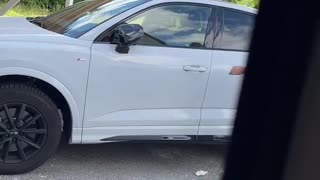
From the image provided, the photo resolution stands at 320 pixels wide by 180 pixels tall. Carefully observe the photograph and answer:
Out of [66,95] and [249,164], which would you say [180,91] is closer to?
[66,95]

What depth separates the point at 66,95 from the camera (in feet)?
15.3

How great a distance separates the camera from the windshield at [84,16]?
16.2ft

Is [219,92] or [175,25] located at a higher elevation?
[175,25]

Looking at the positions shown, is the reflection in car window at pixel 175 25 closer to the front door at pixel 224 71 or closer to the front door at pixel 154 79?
the front door at pixel 154 79

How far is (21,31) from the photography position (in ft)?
15.7

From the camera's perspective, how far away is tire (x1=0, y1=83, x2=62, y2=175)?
14.8 feet

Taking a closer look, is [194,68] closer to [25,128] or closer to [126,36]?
[126,36]

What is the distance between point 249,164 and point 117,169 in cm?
326

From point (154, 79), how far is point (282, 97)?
2.98 metres

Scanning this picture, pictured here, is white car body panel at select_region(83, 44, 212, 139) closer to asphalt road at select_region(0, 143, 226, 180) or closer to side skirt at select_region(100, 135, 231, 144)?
side skirt at select_region(100, 135, 231, 144)

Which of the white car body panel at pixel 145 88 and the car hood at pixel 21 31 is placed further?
the white car body panel at pixel 145 88

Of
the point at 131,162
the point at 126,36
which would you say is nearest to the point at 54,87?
the point at 126,36

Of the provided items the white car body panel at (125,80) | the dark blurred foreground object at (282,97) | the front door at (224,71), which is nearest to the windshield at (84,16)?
the white car body panel at (125,80)

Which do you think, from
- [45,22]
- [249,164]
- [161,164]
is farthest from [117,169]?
[249,164]
